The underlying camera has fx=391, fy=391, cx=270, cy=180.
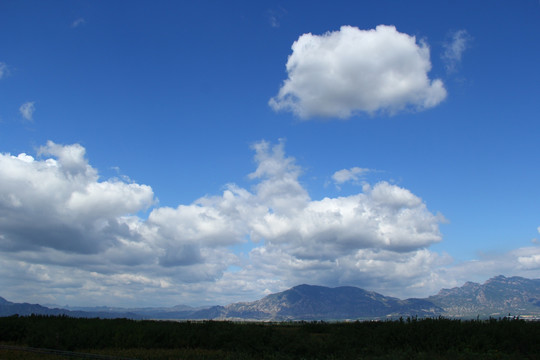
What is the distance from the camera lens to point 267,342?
3073 cm

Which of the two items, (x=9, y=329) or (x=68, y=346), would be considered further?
(x=9, y=329)

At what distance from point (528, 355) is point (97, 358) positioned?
83.7 ft

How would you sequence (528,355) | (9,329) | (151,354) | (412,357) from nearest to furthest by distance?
(412,357) → (528,355) → (151,354) → (9,329)

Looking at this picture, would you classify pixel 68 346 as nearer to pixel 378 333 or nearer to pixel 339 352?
pixel 339 352

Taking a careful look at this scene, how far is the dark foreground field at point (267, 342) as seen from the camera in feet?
79.3

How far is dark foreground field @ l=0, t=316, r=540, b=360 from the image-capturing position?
952 inches

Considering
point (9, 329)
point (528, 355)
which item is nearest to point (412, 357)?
point (528, 355)

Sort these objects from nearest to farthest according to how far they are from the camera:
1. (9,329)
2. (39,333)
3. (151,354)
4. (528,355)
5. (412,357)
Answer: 1. (412,357)
2. (528,355)
3. (151,354)
4. (39,333)
5. (9,329)

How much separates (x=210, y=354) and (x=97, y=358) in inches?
273

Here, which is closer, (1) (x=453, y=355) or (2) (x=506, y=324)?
(1) (x=453, y=355)

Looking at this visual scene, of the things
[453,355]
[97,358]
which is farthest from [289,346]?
[97,358]

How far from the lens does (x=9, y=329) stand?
118 feet

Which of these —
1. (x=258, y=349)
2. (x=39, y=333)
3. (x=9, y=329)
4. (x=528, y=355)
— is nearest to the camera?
(x=528, y=355)

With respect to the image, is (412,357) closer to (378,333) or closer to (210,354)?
(378,333)
